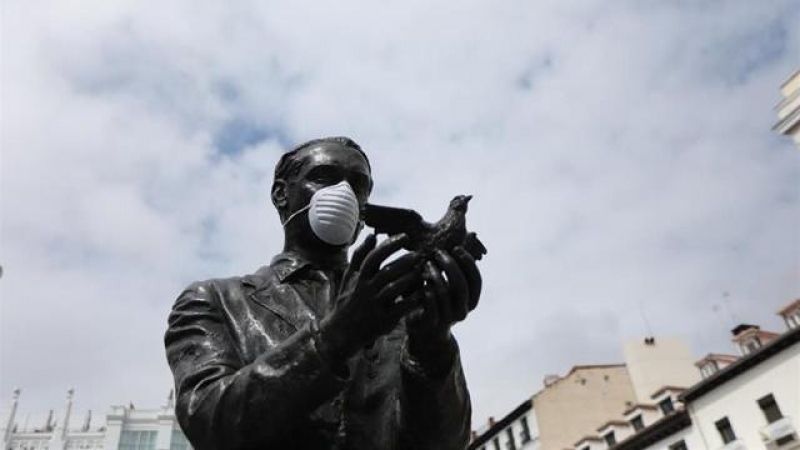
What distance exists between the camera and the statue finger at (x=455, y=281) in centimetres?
219

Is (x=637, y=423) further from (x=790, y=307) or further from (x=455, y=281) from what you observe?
(x=455, y=281)

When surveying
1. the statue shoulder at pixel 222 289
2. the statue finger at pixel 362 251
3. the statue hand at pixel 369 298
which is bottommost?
the statue hand at pixel 369 298

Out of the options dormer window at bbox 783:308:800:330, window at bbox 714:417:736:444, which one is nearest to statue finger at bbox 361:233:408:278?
window at bbox 714:417:736:444

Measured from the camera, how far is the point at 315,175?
122 inches

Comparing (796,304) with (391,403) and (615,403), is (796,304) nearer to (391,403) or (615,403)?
(615,403)

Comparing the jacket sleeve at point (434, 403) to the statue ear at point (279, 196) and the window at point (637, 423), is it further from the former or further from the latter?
the window at point (637, 423)

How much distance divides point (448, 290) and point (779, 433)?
101 feet

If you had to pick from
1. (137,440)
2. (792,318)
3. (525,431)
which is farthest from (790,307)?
(137,440)

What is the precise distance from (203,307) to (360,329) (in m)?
0.93

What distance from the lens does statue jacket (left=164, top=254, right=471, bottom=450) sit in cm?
222

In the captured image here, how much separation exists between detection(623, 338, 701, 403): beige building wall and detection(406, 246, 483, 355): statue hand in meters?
43.0

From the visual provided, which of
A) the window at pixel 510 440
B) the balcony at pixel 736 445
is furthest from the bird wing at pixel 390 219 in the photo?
the window at pixel 510 440

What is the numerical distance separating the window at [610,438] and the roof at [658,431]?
1646 millimetres

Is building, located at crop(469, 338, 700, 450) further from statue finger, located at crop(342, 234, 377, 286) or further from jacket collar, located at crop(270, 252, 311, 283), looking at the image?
statue finger, located at crop(342, 234, 377, 286)
